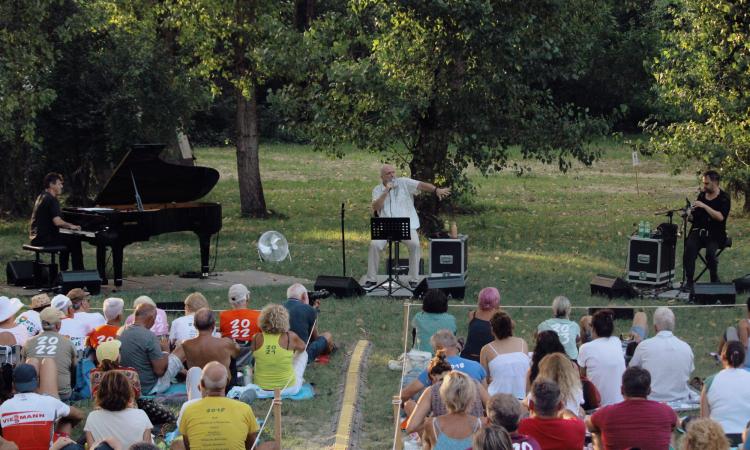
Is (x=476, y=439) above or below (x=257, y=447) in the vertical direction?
above

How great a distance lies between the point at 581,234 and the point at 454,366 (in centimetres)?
1690

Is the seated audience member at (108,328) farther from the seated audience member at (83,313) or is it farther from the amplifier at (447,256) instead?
the amplifier at (447,256)

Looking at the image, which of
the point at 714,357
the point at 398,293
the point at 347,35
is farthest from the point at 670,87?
the point at 714,357

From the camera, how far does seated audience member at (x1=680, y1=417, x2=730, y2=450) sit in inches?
252

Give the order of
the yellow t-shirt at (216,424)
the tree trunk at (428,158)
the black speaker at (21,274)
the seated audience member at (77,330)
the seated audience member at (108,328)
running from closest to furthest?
1. the yellow t-shirt at (216,424)
2. the seated audience member at (108,328)
3. the seated audience member at (77,330)
4. the black speaker at (21,274)
5. the tree trunk at (428,158)

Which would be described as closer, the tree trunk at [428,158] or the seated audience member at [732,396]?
the seated audience member at [732,396]

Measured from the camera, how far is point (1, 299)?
10586mm

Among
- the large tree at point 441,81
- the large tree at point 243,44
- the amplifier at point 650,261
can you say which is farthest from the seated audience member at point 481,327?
the large tree at point 243,44

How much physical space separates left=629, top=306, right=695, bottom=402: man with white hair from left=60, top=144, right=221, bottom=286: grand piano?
29.8 feet

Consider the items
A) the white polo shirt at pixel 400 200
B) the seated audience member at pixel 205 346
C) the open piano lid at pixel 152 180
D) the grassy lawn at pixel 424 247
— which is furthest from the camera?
the open piano lid at pixel 152 180

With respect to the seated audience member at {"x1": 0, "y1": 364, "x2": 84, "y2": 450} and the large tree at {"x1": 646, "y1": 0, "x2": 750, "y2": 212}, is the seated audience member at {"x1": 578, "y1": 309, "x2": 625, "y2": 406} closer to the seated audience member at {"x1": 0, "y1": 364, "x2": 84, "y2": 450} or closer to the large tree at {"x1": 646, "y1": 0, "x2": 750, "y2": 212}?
the seated audience member at {"x1": 0, "y1": 364, "x2": 84, "y2": 450}

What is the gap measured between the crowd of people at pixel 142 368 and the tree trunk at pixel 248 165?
16.0m

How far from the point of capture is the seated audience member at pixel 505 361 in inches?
381

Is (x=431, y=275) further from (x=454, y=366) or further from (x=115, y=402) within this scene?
(x=115, y=402)
